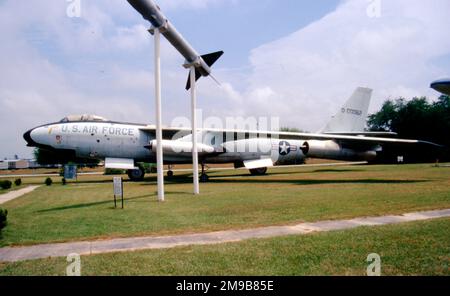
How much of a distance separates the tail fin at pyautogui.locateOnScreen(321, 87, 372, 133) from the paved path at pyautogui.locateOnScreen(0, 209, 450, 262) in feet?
A: 73.9

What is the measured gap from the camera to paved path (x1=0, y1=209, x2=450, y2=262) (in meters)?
6.95

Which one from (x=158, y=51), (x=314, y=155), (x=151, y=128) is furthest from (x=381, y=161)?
(x=158, y=51)

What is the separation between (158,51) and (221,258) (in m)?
11.4

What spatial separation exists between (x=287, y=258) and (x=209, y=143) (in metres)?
21.5

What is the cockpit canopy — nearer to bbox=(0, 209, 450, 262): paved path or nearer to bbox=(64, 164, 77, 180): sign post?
bbox=(64, 164, 77, 180): sign post

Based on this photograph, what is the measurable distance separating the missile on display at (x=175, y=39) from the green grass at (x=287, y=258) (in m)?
10.3

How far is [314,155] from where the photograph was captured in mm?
27672

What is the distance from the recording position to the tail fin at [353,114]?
30703 millimetres

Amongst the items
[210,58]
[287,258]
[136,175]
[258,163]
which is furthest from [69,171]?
[287,258]

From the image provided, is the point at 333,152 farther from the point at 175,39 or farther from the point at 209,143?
the point at 175,39

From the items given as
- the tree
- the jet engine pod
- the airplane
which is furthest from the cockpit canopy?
the tree
